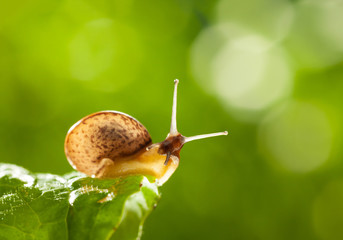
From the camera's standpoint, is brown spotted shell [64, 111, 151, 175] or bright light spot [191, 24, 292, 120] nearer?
brown spotted shell [64, 111, 151, 175]

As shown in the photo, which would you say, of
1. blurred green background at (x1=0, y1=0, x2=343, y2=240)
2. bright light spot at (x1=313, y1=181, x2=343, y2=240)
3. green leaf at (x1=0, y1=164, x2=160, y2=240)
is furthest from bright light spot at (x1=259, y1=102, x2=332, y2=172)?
green leaf at (x1=0, y1=164, x2=160, y2=240)

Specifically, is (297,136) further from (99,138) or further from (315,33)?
(99,138)

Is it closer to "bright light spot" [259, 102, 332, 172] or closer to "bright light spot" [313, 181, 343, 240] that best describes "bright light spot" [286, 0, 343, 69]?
"bright light spot" [259, 102, 332, 172]

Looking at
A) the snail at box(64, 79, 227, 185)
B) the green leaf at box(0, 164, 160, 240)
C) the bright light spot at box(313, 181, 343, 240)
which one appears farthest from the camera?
the bright light spot at box(313, 181, 343, 240)

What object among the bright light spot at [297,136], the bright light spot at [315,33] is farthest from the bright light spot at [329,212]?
the bright light spot at [315,33]

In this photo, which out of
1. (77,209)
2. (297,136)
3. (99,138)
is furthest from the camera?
(297,136)

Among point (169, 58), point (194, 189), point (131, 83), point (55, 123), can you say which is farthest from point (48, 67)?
point (194, 189)

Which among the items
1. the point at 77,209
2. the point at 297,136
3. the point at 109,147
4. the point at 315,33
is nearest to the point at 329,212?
the point at 297,136

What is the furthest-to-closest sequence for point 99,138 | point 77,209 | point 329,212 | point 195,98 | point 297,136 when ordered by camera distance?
point 297,136, point 329,212, point 195,98, point 99,138, point 77,209
